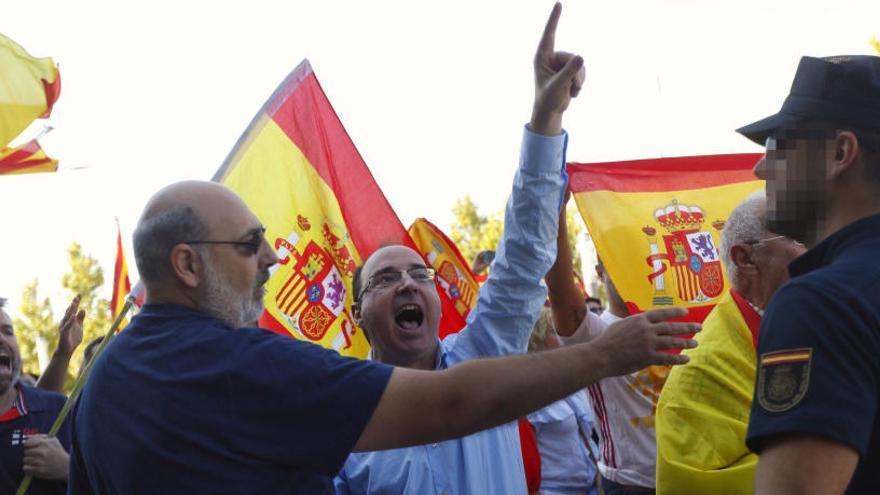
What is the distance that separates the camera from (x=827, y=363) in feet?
5.74

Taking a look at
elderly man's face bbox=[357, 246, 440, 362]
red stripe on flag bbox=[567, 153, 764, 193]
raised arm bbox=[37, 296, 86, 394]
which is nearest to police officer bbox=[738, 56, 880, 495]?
elderly man's face bbox=[357, 246, 440, 362]

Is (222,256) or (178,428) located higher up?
(222,256)

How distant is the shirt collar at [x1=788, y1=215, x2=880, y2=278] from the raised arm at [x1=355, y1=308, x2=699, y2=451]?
273 millimetres

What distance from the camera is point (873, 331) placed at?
5.82ft

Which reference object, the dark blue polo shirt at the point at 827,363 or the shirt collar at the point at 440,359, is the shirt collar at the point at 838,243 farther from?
the shirt collar at the point at 440,359

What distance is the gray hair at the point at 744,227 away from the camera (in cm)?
371

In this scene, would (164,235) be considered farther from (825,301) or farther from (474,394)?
(825,301)

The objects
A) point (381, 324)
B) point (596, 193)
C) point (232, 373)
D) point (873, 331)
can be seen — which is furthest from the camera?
point (596, 193)

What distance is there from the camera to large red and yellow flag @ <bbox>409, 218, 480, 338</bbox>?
648 cm

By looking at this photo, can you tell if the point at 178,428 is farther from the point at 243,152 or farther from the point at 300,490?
the point at 243,152

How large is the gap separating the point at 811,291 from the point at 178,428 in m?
1.41

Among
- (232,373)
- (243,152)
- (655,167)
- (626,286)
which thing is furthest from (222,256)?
(655,167)

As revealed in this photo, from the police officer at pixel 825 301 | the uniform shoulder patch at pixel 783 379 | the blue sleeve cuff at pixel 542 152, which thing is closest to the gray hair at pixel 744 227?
the blue sleeve cuff at pixel 542 152

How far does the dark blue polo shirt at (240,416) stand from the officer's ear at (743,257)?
75.5 inches
